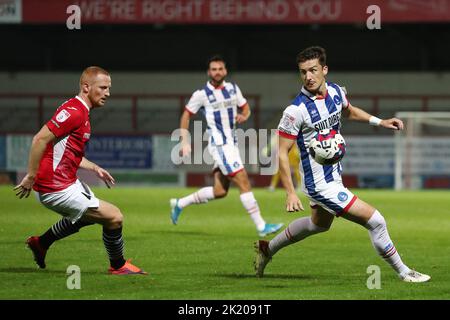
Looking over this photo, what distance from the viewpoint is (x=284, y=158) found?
838cm

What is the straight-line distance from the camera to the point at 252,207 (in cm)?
1329

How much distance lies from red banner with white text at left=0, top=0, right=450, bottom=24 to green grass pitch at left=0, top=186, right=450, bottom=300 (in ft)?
32.3

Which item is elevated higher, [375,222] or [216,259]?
[375,222]

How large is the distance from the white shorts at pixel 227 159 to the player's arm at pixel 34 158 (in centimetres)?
556

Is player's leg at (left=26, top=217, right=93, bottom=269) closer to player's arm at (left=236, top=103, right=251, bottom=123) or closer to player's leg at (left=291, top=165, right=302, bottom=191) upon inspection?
player's arm at (left=236, top=103, right=251, bottom=123)

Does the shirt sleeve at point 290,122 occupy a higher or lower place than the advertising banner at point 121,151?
higher

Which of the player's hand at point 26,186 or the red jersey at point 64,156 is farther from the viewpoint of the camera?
the red jersey at point 64,156

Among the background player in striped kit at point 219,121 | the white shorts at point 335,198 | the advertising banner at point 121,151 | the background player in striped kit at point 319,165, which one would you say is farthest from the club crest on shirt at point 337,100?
the advertising banner at point 121,151

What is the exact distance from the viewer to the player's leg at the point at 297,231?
8719mm

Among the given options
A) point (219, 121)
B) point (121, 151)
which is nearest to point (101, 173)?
point (219, 121)

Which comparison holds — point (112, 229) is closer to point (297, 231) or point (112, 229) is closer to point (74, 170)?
point (74, 170)

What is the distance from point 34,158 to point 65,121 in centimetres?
41

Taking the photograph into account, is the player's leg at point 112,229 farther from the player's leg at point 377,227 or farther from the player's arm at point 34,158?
the player's leg at point 377,227
